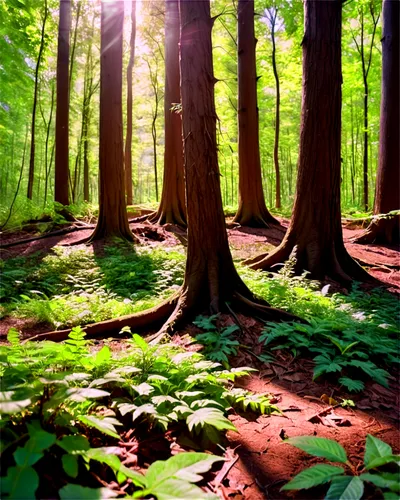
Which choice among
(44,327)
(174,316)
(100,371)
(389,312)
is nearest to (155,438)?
(100,371)

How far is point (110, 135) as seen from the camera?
809cm

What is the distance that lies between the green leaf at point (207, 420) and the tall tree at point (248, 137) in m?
8.46

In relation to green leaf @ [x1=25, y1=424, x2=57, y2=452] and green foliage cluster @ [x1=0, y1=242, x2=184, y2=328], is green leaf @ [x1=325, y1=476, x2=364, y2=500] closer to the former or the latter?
green leaf @ [x1=25, y1=424, x2=57, y2=452]

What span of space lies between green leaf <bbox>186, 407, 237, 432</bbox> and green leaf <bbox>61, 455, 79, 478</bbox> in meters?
0.64

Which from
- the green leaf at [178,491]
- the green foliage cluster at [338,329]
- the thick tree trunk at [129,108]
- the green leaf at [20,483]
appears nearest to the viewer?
the green leaf at [20,483]

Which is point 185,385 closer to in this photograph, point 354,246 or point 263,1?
point 354,246

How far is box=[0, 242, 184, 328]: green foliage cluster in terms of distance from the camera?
173 inches

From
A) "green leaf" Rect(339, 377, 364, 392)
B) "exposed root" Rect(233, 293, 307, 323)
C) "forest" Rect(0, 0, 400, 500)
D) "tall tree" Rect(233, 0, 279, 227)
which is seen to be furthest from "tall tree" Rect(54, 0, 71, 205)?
"green leaf" Rect(339, 377, 364, 392)

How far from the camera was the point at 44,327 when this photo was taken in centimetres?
425

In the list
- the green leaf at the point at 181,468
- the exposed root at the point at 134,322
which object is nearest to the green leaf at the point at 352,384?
the green leaf at the point at 181,468

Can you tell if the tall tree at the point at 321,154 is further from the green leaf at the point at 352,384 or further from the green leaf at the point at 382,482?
the green leaf at the point at 382,482

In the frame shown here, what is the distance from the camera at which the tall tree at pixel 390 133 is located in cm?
820

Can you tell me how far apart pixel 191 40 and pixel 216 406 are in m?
3.74

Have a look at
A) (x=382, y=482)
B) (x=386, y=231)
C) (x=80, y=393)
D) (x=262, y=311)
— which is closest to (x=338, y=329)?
(x=262, y=311)
